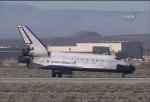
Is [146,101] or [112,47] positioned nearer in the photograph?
[146,101]

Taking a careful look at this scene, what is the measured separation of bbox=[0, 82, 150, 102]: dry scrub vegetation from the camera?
27.4 meters

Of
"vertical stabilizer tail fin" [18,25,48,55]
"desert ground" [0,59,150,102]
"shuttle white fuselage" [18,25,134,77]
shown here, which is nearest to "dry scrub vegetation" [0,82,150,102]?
"desert ground" [0,59,150,102]

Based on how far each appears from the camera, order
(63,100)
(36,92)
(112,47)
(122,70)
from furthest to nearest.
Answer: (112,47) → (122,70) → (36,92) → (63,100)

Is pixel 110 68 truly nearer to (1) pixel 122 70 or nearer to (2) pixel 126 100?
(1) pixel 122 70

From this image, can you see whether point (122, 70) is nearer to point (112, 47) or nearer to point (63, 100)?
point (63, 100)

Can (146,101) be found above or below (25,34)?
below

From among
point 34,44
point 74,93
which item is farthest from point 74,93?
point 34,44

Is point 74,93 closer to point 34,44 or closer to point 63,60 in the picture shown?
point 63,60

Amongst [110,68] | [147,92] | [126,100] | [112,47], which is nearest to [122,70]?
Answer: [110,68]

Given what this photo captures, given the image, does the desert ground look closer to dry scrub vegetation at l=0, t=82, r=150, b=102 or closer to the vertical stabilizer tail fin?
dry scrub vegetation at l=0, t=82, r=150, b=102

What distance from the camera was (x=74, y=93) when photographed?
31.0m

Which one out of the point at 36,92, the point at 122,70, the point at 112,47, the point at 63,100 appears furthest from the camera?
the point at 112,47

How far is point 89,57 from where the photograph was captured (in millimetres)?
52719

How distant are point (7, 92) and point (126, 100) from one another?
23.4ft
